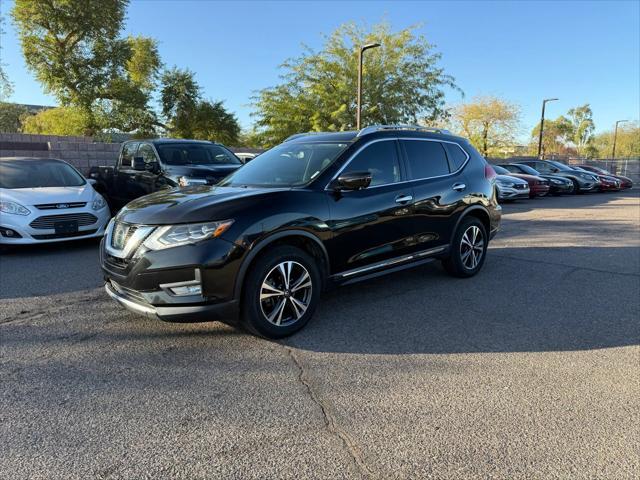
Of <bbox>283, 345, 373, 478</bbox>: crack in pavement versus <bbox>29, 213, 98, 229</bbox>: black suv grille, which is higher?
<bbox>29, 213, 98, 229</bbox>: black suv grille

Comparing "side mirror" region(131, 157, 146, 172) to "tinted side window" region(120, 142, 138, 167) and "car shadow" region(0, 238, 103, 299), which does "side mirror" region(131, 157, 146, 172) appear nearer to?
"tinted side window" region(120, 142, 138, 167)

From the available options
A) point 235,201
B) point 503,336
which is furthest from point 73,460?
point 503,336

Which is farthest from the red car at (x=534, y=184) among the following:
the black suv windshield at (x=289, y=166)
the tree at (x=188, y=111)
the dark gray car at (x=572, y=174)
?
the tree at (x=188, y=111)

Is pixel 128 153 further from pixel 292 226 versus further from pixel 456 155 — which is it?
pixel 292 226

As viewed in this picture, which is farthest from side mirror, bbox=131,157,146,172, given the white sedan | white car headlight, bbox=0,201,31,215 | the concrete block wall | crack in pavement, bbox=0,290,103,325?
the concrete block wall

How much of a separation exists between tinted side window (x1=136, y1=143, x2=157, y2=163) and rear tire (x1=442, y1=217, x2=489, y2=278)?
6.44 meters

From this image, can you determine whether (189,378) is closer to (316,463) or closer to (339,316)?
(316,463)

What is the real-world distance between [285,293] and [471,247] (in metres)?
3.10

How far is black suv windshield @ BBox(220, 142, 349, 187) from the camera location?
451cm

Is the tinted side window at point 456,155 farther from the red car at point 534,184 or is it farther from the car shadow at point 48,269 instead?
the red car at point 534,184

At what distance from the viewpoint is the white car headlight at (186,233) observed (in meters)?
3.53

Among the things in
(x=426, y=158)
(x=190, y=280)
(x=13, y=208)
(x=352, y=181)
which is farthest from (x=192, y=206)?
(x=13, y=208)

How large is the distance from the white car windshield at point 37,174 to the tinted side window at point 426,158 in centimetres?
631

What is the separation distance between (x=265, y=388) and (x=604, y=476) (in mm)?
1984
